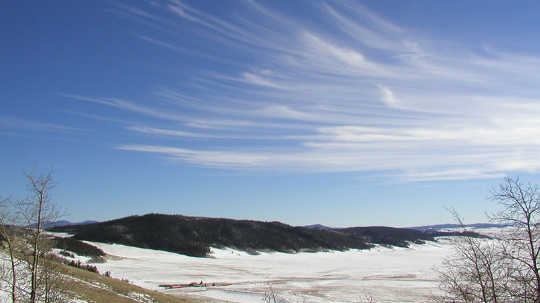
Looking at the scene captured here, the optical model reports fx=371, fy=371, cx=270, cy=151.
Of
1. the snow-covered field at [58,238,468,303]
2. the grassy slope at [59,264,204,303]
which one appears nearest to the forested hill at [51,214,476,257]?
the snow-covered field at [58,238,468,303]

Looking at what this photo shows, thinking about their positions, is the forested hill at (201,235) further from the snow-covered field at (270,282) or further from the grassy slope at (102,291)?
the grassy slope at (102,291)

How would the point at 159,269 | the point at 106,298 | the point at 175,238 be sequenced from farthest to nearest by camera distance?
the point at 175,238 → the point at 159,269 → the point at 106,298

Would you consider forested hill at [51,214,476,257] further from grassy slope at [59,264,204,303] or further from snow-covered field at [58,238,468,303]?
grassy slope at [59,264,204,303]

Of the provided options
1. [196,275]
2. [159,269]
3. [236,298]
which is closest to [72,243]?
[159,269]

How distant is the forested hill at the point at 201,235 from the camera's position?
260 feet

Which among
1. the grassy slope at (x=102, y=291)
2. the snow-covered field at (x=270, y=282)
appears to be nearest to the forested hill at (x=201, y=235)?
the snow-covered field at (x=270, y=282)

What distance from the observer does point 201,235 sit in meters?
94.8

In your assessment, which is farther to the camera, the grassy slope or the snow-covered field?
the snow-covered field

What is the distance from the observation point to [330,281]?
4456cm

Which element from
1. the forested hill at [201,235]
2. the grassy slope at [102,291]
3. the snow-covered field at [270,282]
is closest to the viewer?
the grassy slope at [102,291]

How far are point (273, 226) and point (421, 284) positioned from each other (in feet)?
264

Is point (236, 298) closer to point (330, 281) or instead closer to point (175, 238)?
point (330, 281)

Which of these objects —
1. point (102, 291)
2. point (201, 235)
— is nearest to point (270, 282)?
point (102, 291)

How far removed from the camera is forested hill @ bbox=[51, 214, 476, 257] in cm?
7919
